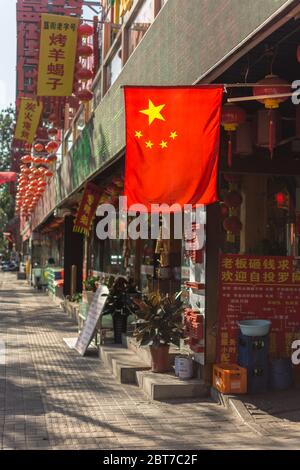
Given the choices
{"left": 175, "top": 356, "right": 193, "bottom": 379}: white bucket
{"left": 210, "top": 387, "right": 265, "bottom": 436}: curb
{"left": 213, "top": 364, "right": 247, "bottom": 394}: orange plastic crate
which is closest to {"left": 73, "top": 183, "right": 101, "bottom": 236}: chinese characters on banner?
{"left": 175, "top": 356, "right": 193, "bottom": 379}: white bucket

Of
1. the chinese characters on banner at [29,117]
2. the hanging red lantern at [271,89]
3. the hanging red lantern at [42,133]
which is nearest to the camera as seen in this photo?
the hanging red lantern at [271,89]

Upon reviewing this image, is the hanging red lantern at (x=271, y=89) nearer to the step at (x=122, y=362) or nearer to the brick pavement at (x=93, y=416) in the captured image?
the brick pavement at (x=93, y=416)

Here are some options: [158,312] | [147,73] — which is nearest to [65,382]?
[158,312]

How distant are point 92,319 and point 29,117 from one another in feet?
36.2

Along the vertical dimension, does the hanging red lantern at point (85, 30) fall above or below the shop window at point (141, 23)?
above

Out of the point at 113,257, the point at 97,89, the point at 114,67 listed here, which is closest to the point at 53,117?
the point at 97,89

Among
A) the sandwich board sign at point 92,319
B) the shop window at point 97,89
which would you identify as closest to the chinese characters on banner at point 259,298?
the sandwich board sign at point 92,319

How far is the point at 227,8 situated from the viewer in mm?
5777

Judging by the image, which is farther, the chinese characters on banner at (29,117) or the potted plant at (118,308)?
the chinese characters on banner at (29,117)

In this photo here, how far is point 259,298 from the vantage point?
7.64m

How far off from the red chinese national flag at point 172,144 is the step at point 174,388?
2.70 m

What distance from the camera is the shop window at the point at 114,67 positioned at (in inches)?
453

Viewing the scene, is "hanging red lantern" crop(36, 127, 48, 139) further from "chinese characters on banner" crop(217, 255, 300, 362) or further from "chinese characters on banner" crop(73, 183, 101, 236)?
"chinese characters on banner" crop(217, 255, 300, 362)
